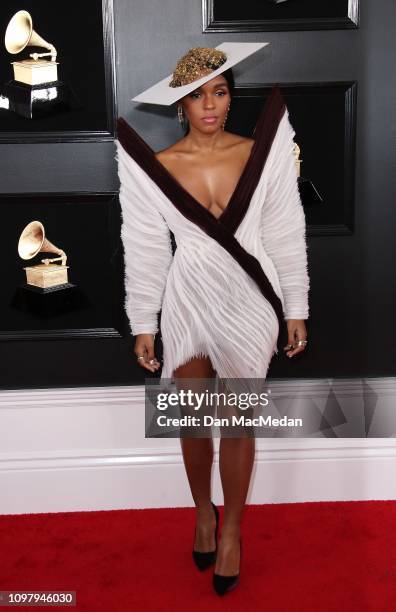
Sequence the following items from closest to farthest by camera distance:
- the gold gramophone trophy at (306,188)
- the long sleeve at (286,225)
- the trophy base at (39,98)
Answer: the long sleeve at (286,225)
the trophy base at (39,98)
the gold gramophone trophy at (306,188)

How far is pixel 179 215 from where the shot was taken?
7.17 feet

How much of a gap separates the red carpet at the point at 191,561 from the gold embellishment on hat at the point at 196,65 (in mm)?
1496

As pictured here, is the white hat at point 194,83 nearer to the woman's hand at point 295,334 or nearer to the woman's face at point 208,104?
the woman's face at point 208,104

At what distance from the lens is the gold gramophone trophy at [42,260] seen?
2592 mm

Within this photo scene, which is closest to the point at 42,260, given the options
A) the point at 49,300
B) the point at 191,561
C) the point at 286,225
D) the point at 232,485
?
the point at 49,300

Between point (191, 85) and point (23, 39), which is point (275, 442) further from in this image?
point (23, 39)

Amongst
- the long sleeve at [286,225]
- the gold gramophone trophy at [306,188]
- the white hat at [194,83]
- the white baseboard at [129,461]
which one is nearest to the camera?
the white hat at [194,83]

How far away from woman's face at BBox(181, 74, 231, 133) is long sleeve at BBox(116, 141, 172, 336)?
0.22 metres

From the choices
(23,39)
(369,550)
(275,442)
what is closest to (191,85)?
(23,39)

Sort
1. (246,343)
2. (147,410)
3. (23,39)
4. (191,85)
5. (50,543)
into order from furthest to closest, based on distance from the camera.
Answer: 1. (147,410)
2. (50,543)
3. (23,39)
4. (246,343)
5. (191,85)

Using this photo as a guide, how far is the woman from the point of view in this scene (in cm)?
216

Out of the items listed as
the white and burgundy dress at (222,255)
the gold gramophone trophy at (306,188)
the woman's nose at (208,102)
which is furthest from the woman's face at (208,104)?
the gold gramophone trophy at (306,188)

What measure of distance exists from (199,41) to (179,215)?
2.31ft

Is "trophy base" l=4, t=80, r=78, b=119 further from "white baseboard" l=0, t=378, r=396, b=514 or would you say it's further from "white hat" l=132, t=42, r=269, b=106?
"white baseboard" l=0, t=378, r=396, b=514
